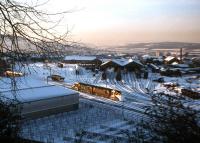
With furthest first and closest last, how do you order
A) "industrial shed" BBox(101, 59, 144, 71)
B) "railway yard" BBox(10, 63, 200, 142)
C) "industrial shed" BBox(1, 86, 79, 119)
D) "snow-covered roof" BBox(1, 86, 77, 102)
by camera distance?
"industrial shed" BBox(101, 59, 144, 71), "snow-covered roof" BBox(1, 86, 77, 102), "industrial shed" BBox(1, 86, 79, 119), "railway yard" BBox(10, 63, 200, 142)

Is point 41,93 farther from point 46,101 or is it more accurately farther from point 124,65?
point 124,65

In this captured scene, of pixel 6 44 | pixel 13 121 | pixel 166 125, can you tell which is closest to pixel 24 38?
pixel 6 44

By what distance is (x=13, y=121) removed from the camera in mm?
5879

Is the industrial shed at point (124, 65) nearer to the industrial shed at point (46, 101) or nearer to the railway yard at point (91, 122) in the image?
the railway yard at point (91, 122)

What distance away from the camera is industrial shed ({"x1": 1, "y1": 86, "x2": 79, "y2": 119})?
59.7 ft

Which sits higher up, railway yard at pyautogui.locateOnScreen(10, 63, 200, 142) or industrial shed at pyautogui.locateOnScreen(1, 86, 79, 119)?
industrial shed at pyautogui.locateOnScreen(1, 86, 79, 119)

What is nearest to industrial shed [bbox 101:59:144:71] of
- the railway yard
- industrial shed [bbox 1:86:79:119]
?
the railway yard

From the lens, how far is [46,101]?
1936 cm

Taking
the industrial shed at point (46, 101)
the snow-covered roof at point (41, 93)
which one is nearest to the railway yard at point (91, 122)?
the industrial shed at point (46, 101)

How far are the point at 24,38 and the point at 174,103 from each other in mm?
2396

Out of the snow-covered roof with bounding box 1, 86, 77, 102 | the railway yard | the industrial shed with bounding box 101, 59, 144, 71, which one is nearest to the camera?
the railway yard

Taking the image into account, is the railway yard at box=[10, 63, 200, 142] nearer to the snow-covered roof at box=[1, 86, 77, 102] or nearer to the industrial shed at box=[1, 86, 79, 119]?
the industrial shed at box=[1, 86, 79, 119]

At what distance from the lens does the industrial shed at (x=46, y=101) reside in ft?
59.7

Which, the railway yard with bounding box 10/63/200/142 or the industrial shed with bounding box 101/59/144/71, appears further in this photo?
the industrial shed with bounding box 101/59/144/71
